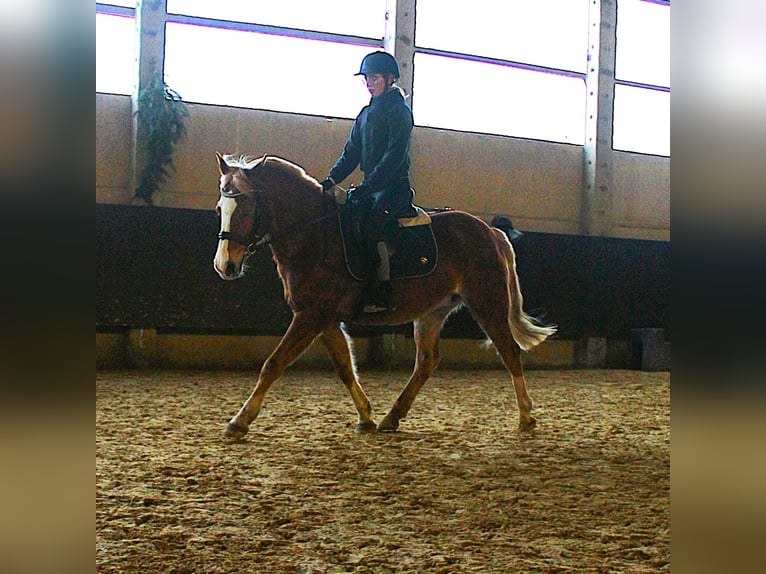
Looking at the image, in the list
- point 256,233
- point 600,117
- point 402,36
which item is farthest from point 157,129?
point 600,117

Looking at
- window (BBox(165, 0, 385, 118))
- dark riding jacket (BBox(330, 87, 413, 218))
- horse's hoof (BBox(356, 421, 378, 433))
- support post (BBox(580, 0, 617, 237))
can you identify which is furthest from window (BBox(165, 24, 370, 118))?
horse's hoof (BBox(356, 421, 378, 433))

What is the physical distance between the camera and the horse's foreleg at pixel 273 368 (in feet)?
11.4

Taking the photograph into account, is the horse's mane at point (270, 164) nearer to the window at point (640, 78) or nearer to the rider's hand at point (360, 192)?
Answer: the rider's hand at point (360, 192)

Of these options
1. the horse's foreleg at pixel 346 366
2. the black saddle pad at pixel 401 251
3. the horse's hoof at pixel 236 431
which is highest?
the black saddle pad at pixel 401 251

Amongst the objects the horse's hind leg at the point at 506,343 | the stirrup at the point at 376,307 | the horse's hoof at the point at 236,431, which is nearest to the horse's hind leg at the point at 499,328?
the horse's hind leg at the point at 506,343

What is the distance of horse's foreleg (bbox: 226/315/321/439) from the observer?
3461 mm

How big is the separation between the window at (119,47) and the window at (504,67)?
296 cm

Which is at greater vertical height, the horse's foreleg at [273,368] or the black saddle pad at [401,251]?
the black saddle pad at [401,251]

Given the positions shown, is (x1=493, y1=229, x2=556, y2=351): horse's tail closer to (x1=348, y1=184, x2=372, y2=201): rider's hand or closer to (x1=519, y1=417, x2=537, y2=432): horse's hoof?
(x1=519, y1=417, x2=537, y2=432): horse's hoof

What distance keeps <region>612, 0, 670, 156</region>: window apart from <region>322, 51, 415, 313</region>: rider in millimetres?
5875

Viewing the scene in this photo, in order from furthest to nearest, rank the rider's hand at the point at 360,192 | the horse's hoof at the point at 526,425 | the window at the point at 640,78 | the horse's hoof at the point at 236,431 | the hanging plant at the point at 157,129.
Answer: the window at the point at 640,78 < the hanging plant at the point at 157,129 < the horse's hoof at the point at 526,425 < the rider's hand at the point at 360,192 < the horse's hoof at the point at 236,431
